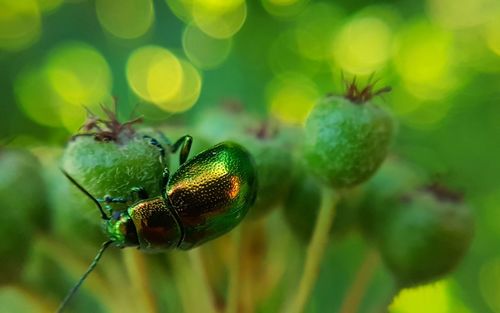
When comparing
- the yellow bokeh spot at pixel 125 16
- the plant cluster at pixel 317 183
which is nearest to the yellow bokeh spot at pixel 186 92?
the yellow bokeh spot at pixel 125 16

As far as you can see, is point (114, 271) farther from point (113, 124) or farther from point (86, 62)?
point (86, 62)

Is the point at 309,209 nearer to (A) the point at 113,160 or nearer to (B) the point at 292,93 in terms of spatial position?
(A) the point at 113,160

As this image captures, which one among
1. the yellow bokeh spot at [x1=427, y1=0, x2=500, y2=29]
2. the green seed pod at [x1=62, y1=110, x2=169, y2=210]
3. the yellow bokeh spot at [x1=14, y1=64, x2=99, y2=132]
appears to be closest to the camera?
the green seed pod at [x1=62, y1=110, x2=169, y2=210]

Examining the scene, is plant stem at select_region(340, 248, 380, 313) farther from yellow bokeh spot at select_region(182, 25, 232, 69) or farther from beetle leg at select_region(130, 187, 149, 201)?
yellow bokeh spot at select_region(182, 25, 232, 69)

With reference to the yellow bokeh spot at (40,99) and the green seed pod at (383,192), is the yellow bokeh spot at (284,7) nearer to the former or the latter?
the yellow bokeh spot at (40,99)

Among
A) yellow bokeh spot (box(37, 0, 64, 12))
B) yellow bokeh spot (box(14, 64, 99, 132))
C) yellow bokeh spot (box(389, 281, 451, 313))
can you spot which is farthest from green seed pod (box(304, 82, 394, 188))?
yellow bokeh spot (box(37, 0, 64, 12))

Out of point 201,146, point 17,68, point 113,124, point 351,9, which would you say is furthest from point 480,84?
point 113,124

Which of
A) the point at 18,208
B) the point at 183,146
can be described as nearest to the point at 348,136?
the point at 183,146
